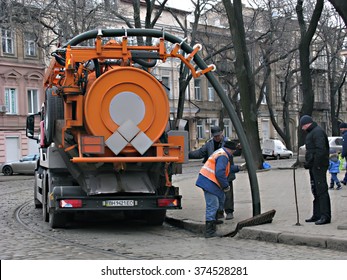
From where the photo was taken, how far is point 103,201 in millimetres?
→ 10625

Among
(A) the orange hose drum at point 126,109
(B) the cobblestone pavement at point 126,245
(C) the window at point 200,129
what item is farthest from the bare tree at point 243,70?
(C) the window at point 200,129

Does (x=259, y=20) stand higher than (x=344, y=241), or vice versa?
(x=259, y=20)

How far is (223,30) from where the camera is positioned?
4841 cm

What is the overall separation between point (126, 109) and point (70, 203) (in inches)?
77.5

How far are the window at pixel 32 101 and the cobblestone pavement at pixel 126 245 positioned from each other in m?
31.7

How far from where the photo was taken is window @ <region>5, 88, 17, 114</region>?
41.9m

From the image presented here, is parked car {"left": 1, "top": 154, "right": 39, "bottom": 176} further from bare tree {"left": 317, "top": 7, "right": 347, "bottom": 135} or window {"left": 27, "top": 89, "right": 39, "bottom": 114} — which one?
bare tree {"left": 317, "top": 7, "right": 347, "bottom": 135}

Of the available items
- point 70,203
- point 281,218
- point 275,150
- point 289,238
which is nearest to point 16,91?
point 275,150

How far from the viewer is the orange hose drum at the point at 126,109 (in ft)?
34.2

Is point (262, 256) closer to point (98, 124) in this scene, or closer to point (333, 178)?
point (98, 124)

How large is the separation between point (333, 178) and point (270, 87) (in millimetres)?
45550

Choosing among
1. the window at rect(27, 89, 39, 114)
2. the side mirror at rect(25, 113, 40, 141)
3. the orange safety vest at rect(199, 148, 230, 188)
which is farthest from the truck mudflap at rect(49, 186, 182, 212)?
the window at rect(27, 89, 39, 114)

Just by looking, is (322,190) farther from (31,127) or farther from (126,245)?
(31,127)

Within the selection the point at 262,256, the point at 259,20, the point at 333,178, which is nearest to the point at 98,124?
the point at 262,256
